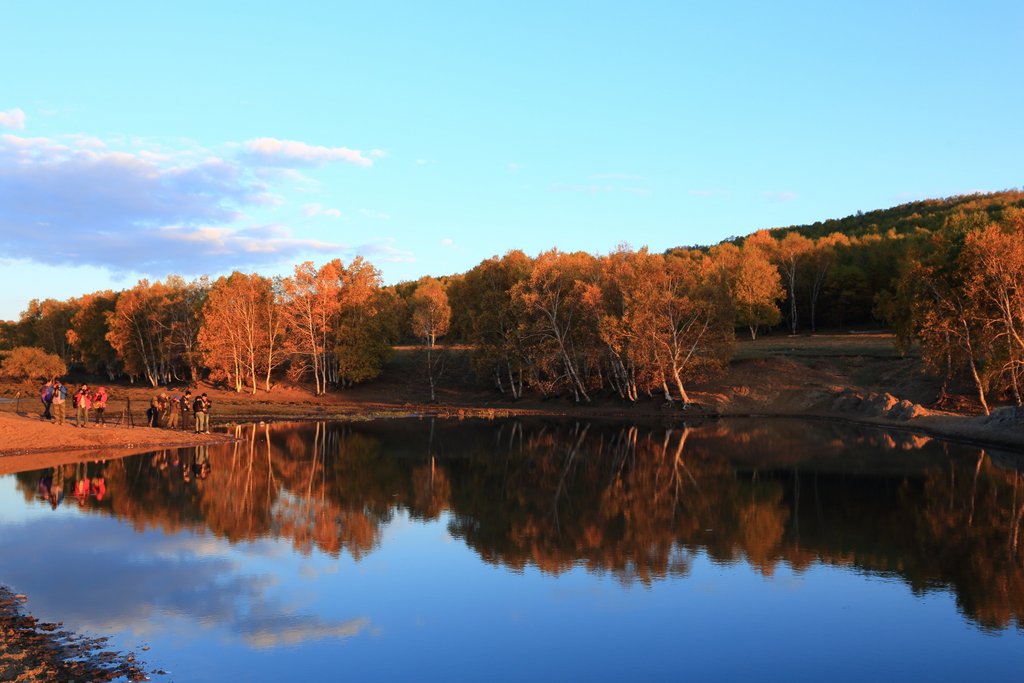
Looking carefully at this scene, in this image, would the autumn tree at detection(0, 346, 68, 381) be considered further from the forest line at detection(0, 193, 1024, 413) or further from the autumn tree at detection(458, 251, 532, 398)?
the autumn tree at detection(458, 251, 532, 398)

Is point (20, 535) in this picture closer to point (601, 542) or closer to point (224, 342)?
point (601, 542)

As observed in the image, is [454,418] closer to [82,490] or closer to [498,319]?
[498,319]

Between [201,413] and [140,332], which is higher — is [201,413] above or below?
below

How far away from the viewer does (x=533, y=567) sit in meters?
19.0

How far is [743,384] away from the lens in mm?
66062

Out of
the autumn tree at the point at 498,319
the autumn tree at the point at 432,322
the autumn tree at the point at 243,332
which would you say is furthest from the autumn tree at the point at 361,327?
the autumn tree at the point at 498,319

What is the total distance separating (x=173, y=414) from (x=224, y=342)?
37348 millimetres

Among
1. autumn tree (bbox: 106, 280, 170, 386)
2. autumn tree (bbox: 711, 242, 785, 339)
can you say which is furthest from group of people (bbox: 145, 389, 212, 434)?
autumn tree (bbox: 711, 242, 785, 339)

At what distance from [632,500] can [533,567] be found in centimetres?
864

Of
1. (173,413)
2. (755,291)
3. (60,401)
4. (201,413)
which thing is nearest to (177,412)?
(173,413)

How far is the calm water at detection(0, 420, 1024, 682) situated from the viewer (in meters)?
13.2

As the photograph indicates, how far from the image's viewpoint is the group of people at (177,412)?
47.3 metres

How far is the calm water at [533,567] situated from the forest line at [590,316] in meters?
18.8

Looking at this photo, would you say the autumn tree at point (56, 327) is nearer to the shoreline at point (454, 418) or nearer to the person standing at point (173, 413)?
the shoreline at point (454, 418)
